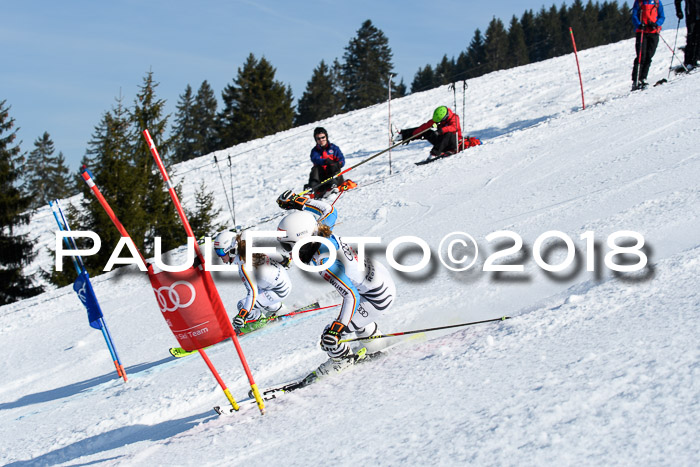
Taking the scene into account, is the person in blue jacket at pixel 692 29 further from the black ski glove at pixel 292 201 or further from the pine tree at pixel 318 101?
the pine tree at pixel 318 101

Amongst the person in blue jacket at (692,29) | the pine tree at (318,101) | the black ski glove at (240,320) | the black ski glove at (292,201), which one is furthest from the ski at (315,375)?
the pine tree at (318,101)

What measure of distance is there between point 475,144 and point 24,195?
21108 millimetres

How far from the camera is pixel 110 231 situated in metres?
21.2

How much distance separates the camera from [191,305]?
384cm

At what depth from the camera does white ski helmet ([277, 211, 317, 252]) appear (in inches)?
174

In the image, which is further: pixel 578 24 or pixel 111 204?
pixel 578 24

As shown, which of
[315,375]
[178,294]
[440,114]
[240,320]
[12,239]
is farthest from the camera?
[12,239]

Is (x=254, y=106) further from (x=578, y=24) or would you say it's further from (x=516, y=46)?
(x=578, y=24)

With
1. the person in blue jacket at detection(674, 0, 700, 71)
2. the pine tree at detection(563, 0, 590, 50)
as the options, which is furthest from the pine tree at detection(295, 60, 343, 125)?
the person in blue jacket at detection(674, 0, 700, 71)

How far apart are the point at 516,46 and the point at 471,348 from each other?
8077cm

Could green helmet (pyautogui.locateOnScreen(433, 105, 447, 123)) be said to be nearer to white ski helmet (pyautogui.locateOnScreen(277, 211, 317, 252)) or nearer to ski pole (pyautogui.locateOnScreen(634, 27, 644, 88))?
ski pole (pyautogui.locateOnScreen(634, 27, 644, 88))

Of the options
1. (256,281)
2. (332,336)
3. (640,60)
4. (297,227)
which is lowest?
(256,281)

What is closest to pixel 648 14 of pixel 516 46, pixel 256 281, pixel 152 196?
pixel 256 281

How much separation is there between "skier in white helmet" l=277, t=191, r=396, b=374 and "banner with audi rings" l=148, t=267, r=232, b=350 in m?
0.82
